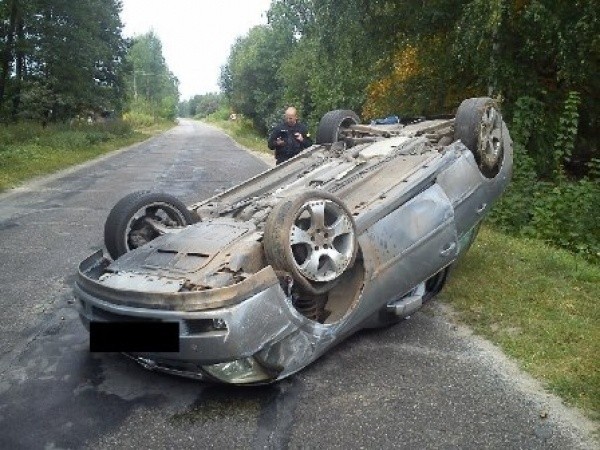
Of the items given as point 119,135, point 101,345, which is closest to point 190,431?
point 101,345

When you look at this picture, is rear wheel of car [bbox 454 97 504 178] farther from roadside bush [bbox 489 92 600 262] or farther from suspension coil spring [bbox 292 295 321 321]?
Result: roadside bush [bbox 489 92 600 262]

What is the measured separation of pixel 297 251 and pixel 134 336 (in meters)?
1.08

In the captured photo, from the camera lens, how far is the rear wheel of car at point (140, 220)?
450 cm

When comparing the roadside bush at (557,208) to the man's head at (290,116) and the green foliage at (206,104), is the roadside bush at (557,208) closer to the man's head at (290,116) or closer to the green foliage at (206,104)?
the man's head at (290,116)

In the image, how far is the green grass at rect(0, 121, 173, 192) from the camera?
14.8 metres

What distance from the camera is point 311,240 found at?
3.71 m

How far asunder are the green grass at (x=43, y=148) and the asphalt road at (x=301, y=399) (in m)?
9.24

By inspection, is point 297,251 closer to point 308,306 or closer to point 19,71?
point 308,306

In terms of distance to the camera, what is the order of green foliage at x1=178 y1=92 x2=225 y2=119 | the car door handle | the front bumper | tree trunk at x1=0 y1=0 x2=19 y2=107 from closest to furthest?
the front bumper
the car door handle
tree trunk at x1=0 y1=0 x2=19 y2=107
green foliage at x1=178 y1=92 x2=225 y2=119

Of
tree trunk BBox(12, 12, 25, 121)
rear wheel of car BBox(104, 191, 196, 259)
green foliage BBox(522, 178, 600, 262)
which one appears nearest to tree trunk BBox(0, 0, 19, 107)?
tree trunk BBox(12, 12, 25, 121)

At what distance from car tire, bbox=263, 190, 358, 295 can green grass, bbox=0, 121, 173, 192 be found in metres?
10.1

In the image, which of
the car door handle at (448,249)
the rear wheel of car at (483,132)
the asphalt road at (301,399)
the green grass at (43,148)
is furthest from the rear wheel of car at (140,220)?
the green grass at (43,148)

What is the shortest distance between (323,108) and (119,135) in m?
16.0

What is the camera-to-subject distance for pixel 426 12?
11234 mm
